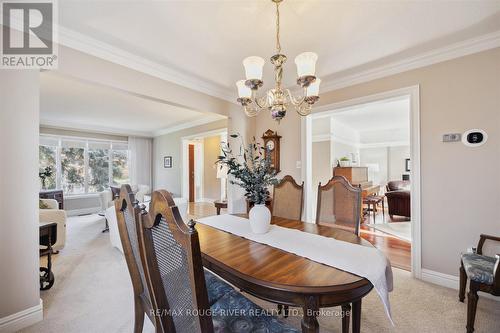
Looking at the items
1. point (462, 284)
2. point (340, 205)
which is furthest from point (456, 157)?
point (340, 205)

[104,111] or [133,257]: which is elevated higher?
[104,111]

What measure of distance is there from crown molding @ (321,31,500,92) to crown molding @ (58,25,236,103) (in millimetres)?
1634

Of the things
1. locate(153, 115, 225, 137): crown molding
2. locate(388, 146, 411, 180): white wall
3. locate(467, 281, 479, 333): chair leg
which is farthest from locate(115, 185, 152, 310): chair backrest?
locate(388, 146, 411, 180): white wall

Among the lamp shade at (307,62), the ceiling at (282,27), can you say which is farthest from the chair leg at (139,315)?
the ceiling at (282,27)

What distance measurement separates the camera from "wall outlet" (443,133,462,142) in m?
2.19

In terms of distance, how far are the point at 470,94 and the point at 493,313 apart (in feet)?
6.39

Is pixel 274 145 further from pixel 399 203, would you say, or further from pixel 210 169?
pixel 210 169

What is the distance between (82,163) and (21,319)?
5527mm

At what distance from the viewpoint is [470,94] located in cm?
213

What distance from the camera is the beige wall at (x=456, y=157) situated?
80.4 inches

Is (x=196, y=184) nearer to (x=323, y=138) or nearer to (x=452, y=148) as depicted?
(x=323, y=138)

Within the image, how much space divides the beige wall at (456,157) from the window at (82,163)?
7206 mm

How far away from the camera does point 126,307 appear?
1.93 m

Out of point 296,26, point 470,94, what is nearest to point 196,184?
point 296,26
